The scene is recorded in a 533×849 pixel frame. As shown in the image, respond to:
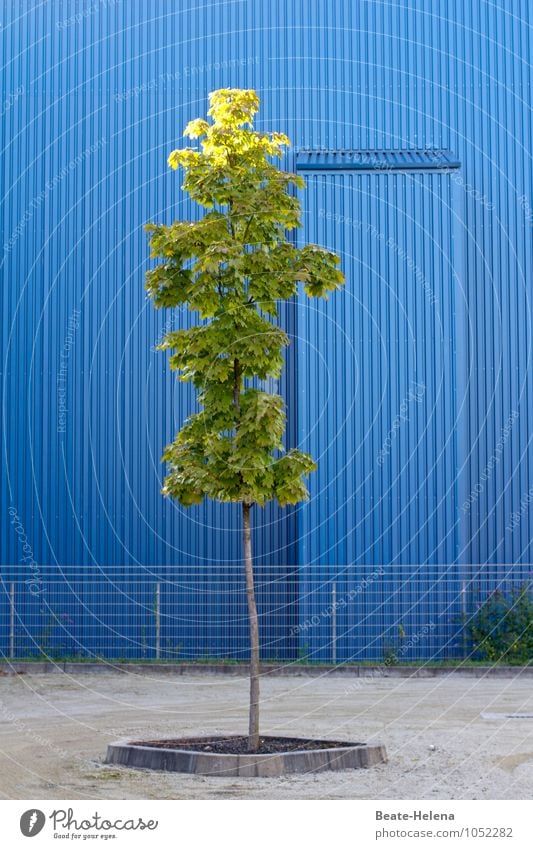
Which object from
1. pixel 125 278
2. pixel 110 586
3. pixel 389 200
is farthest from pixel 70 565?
pixel 389 200

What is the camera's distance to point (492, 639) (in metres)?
23.0

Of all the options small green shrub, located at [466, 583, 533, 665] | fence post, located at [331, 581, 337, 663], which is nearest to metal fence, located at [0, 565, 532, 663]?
fence post, located at [331, 581, 337, 663]

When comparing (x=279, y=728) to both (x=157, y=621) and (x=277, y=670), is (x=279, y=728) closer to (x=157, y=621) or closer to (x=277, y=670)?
(x=277, y=670)

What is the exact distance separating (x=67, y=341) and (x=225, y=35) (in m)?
7.01

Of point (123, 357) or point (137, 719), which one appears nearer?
point (137, 719)

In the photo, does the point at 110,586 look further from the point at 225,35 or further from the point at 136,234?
the point at 225,35

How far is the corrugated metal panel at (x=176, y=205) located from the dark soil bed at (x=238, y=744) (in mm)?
10700

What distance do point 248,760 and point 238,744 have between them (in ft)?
3.42

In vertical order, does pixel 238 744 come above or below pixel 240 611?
below

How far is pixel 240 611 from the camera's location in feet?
77.6

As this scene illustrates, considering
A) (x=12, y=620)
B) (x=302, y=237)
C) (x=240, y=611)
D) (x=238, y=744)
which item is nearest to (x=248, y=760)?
(x=238, y=744)

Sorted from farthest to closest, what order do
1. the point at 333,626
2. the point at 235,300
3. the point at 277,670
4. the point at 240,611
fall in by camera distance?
the point at 240,611 < the point at 333,626 < the point at 277,670 < the point at 235,300

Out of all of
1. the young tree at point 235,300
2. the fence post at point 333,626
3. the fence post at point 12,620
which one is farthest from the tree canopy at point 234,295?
the fence post at point 12,620

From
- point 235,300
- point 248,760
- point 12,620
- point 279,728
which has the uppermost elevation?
point 235,300
